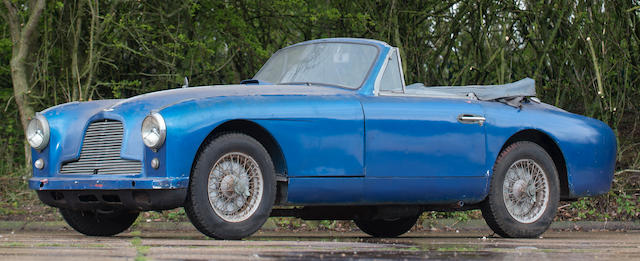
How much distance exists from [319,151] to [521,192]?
2.30 metres

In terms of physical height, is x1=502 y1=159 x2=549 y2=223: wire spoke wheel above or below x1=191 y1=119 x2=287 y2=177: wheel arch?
below

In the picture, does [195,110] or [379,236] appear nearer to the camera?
[195,110]

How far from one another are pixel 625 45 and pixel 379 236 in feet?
21.1

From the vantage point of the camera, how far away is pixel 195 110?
6855 mm

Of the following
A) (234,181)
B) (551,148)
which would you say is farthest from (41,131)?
(551,148)

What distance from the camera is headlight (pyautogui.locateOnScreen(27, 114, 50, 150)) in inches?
300

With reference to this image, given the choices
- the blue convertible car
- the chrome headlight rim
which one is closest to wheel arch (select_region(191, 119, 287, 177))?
the blue convertible car

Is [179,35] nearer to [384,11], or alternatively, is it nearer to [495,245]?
[384,11]

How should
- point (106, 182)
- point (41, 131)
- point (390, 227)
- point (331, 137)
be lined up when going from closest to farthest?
point (106, 182), point (331, 137), point (41, 131), point (390, 227)

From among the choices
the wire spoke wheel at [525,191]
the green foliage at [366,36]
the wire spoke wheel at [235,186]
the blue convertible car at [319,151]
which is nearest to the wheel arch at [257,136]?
the blue convertible car at [319,151]

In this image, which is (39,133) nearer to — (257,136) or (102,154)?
(102,154)

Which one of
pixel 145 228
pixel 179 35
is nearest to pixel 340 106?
pixel 145 228

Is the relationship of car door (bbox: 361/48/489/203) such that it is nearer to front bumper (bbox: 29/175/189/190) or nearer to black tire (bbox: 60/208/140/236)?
front bumper (bbox: 29/175/189/190)

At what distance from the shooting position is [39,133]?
7.70 metres
